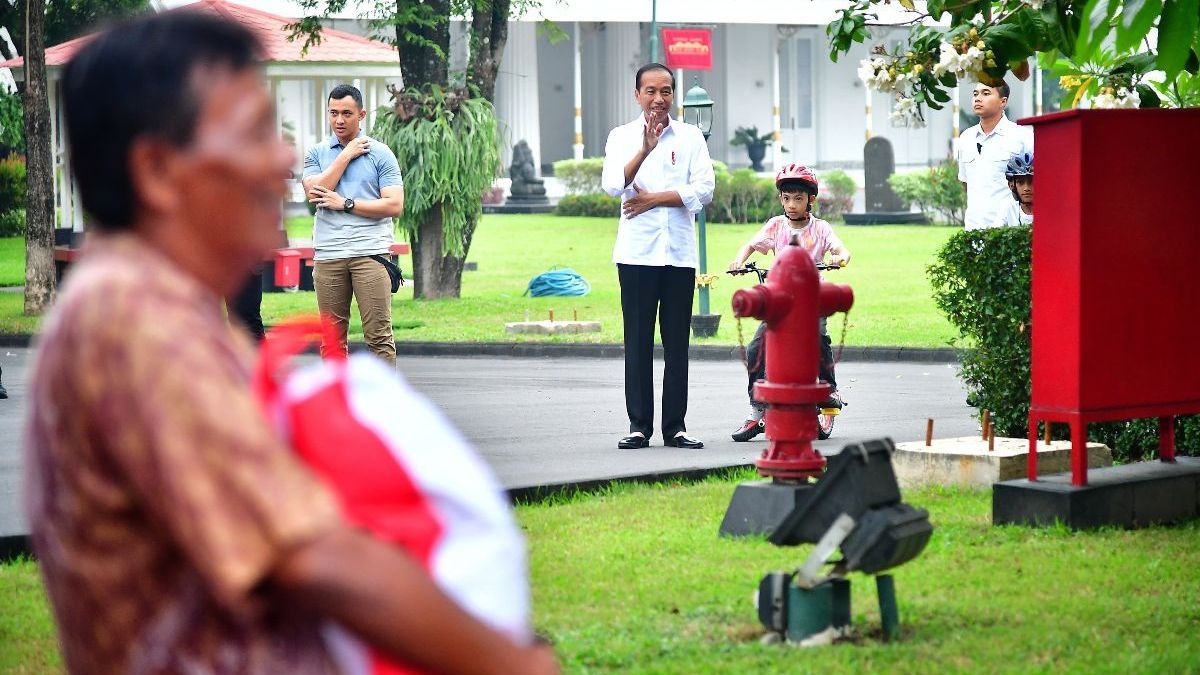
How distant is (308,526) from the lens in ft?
5.52

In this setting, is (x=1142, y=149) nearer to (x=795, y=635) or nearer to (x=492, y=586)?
(x=795, y=635)

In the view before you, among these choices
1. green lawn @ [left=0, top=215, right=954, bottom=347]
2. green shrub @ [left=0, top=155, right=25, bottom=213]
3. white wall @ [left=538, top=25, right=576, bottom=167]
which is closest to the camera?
green lawn @ [left=0, top=215, right=954, bottom=347]

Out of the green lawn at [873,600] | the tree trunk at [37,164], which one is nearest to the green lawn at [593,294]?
the tree trunk at [37,164]

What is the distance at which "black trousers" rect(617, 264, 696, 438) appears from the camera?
9906 millimetres

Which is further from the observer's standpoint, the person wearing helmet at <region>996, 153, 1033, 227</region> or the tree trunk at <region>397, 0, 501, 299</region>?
the tree trunk at <region>397, 0, 501, 299</region>

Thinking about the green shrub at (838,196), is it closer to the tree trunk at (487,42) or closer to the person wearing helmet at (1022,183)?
the tree trunk at (487,42)

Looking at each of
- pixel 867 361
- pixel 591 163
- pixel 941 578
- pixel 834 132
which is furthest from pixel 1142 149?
pixel 834 132

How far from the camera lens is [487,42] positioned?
2416cm

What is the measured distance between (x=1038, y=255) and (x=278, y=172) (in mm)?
5635

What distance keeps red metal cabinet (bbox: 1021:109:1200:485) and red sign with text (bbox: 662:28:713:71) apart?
31365 mm

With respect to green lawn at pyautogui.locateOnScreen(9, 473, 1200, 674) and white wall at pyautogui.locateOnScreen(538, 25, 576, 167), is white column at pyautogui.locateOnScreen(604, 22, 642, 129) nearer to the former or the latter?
white wall at pyautogui.locateOnScreen(538, 25, 576, 167)

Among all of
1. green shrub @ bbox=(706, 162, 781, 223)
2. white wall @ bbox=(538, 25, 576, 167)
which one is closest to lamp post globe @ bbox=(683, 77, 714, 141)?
green shrub @ bbox=(706, 162, 781, 223)

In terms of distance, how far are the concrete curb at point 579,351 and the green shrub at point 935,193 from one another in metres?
23.3

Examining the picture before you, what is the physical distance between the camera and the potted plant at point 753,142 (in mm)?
57156
